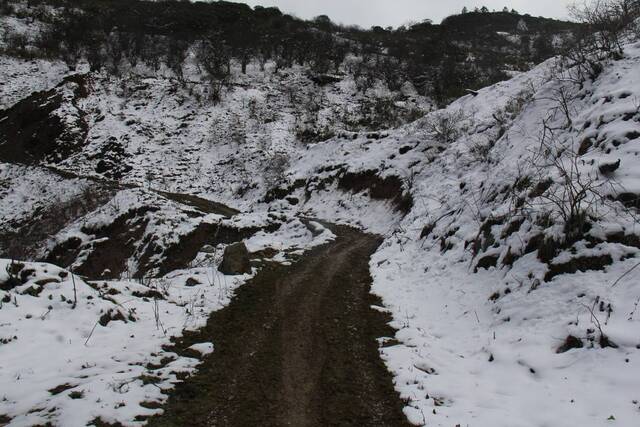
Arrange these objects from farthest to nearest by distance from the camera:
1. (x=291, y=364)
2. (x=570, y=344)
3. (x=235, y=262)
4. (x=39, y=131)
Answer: (x=39, y=131) → (x=235, y=262) → (x=291, y=364) → (x=570, y=344)

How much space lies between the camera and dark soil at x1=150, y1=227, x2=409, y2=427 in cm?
526

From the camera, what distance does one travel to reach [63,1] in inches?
2414

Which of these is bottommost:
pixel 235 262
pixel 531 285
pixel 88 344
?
pixel 235 262

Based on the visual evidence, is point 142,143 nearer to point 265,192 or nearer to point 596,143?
point 265,192

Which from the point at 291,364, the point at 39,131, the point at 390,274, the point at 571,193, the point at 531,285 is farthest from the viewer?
the point at 39,131

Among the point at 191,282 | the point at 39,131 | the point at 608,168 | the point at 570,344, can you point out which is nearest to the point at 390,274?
the point at 191,282

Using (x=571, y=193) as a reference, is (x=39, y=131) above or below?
above

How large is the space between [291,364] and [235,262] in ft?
17.9

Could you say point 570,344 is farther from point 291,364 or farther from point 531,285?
point 291,364

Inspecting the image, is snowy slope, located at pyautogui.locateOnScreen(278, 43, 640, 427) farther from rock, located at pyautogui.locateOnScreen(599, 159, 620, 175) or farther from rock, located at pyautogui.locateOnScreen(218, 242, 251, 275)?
rock, located at pyautogui.locateOnScreen(218, 242, 251, 275)

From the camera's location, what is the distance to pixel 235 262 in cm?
1162

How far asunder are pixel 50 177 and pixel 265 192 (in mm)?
16887

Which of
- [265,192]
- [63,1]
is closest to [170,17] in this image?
[63,1]

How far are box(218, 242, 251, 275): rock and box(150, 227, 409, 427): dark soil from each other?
2.13ft
